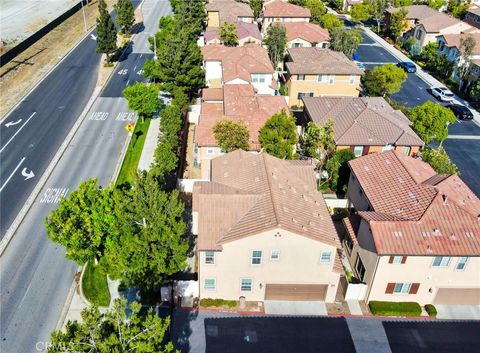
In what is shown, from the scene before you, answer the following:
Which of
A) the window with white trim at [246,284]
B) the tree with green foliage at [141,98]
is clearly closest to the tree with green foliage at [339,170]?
the window with white trim at [246,284]

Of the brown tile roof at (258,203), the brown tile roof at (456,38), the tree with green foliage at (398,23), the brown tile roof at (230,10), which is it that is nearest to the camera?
the brown tile roof at (258,203)

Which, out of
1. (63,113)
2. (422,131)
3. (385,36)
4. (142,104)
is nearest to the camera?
(422,131)

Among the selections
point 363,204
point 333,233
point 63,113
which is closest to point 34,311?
point 333,233

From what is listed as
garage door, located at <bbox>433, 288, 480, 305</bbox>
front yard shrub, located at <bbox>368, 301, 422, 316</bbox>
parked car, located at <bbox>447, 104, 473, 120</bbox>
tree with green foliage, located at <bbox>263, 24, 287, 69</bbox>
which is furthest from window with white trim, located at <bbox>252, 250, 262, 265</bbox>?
tree with green foliage, located at <bbox>263, 24, 287, 69</bbox>

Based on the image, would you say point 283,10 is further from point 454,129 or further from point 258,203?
point 258,203

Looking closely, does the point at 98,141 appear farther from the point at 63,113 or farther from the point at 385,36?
the point at 385,36

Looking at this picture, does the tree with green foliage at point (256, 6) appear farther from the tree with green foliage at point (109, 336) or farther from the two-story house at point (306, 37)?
the tree with green foliage at point (109, 336)

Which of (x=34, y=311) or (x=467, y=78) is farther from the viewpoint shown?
(x=467, y=78)
